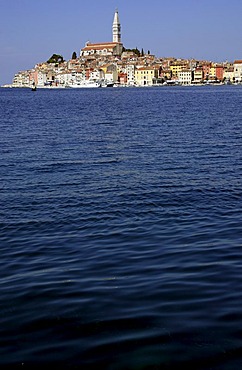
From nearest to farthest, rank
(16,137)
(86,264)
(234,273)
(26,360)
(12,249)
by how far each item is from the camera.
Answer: (26,360), (234,273), (86,264), (12,249), (16,137)

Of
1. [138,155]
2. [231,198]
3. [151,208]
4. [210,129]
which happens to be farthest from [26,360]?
[210,129]

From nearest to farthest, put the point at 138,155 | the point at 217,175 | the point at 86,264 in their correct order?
1. the point at 86,264
2. the point at 217,175
3. the point at 138,155

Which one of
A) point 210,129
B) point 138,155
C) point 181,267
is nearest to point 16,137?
point 138,155

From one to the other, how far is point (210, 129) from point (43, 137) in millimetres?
12277

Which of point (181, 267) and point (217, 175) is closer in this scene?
point (181, 267)

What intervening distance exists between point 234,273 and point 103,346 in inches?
133

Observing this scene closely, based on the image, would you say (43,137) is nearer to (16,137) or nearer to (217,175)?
(16,137)

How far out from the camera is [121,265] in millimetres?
9844

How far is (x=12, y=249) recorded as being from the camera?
1105 centimetres

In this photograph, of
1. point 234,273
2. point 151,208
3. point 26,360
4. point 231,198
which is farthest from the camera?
point 231,198

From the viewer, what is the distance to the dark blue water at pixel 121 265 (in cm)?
663

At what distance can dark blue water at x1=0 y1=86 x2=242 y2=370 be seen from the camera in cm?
663

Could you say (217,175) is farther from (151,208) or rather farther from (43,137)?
(43,137)

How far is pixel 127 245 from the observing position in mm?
11086
